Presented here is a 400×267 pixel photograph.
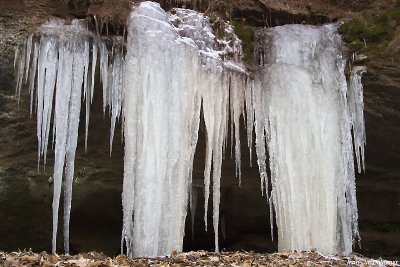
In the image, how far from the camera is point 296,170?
24.9 feet

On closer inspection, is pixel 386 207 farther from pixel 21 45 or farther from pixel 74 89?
pixel 21 45

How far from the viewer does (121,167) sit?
8.67 metres

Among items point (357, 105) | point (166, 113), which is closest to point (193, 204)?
point (166, 113)

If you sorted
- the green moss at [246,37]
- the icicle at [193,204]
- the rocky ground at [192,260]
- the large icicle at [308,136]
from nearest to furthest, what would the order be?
the rocky ground at [192,260]
the large icicle at [308,136]
the green moss at [246,37]
the icicle at [193,204]

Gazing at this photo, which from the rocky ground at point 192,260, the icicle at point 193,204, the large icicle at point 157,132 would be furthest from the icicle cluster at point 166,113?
the icicle at point 193,204

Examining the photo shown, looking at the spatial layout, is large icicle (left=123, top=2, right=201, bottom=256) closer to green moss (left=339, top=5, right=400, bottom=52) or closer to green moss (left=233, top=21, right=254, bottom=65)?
green moss (left=233, top=21, right=254, bottom=65)

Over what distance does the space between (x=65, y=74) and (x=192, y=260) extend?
2.95 m

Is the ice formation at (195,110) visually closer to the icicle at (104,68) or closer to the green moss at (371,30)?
the icicle at (104,68)

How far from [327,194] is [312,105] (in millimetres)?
1181

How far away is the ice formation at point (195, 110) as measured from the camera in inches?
279

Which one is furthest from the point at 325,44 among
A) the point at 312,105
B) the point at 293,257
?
the point at 293,257

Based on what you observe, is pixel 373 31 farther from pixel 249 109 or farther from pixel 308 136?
pixel 249 109

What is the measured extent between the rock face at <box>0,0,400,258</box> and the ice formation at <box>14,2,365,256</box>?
0.70ft

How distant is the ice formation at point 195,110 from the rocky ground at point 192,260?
1072 mm
